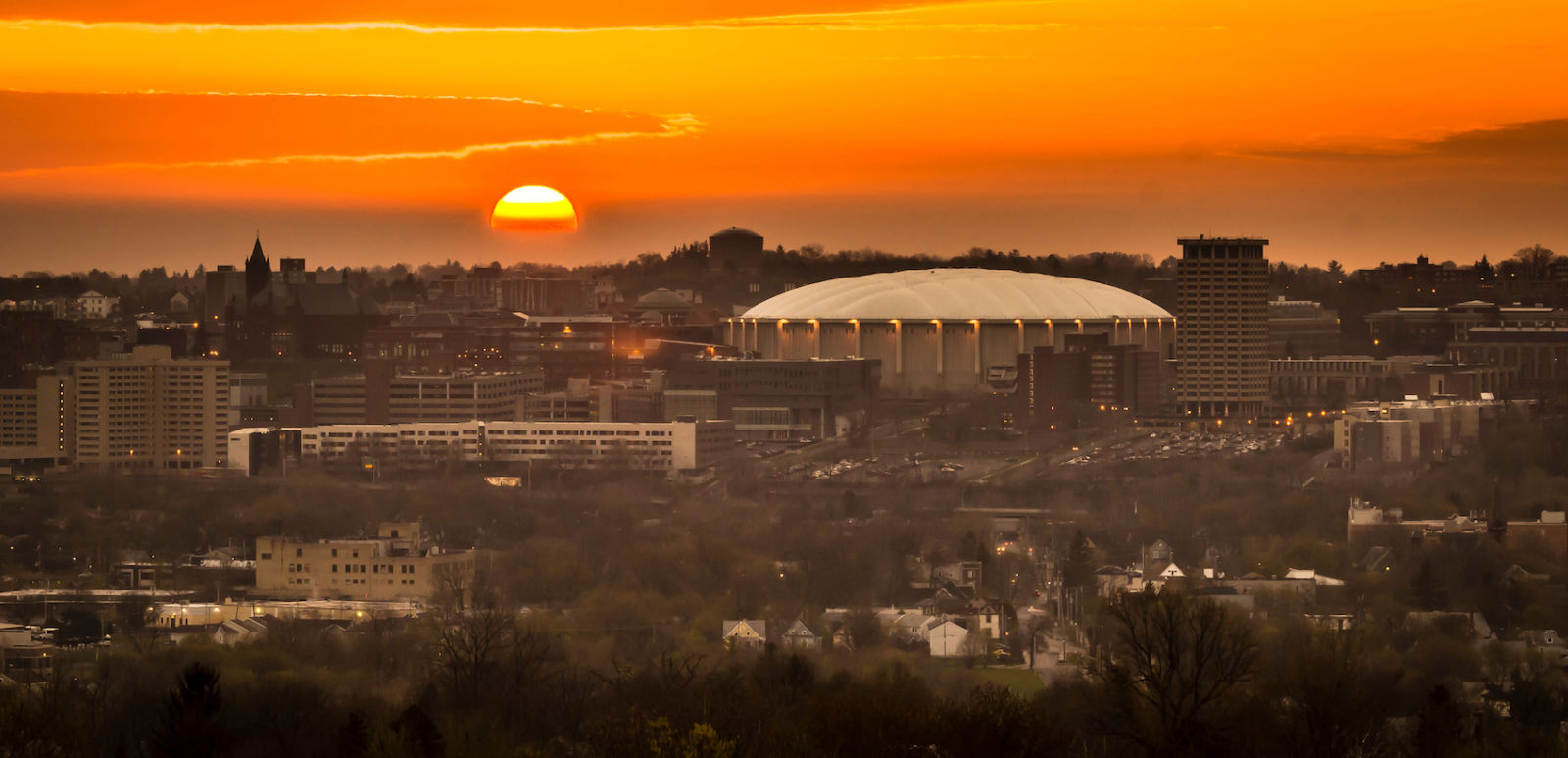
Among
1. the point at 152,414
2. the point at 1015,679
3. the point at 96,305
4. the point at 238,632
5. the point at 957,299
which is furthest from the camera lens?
the point at 96,305

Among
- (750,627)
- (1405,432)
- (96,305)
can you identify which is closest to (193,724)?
(750,627)

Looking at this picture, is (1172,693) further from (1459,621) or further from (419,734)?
(1459,621)

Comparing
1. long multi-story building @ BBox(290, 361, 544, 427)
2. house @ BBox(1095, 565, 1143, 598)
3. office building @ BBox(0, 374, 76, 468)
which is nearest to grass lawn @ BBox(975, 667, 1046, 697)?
house @ BBox(1095, 565, 1143, 598)

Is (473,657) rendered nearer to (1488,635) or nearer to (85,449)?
(1488,635)

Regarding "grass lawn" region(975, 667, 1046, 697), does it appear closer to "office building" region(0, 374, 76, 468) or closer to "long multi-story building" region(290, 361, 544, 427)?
"office building" region(0, 374, 76, 468)

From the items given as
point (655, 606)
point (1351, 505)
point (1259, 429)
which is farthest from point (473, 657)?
point (1259, 429)

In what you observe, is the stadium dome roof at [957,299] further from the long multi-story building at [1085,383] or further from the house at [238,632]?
the house at [238,632]
